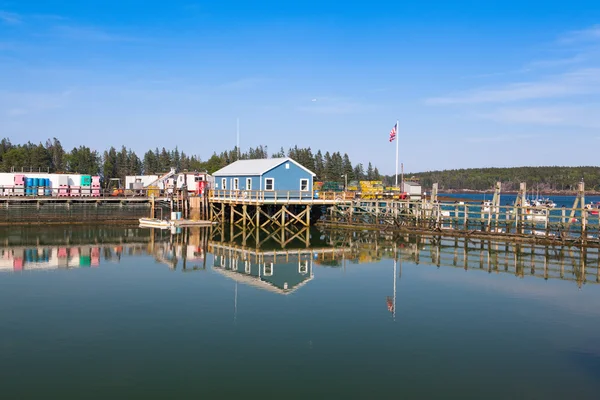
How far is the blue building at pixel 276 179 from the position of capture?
44.1 metres

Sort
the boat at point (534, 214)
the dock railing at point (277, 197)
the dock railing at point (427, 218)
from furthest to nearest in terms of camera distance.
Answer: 1. the dock railing at point (277, 197)
2. the dock railing at point (427, 218)
3. the boat at point (534, 214)

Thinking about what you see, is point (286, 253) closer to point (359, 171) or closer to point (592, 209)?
point (592, 209)

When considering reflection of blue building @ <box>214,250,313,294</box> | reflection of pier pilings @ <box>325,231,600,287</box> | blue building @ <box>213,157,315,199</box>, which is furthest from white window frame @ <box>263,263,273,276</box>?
blue building @ <box>213,157,315,199</box>

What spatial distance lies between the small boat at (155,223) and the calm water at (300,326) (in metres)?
15.2

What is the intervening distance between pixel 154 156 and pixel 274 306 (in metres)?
107

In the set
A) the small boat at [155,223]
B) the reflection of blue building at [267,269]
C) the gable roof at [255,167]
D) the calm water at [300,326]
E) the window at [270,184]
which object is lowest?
the calm water at [300,326]

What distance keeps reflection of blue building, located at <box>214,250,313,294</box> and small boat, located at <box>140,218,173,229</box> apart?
1484cm

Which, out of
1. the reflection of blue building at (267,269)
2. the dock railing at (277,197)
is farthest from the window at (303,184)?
the reflection of blue building at (267,269)

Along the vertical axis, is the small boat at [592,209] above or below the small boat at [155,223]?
above

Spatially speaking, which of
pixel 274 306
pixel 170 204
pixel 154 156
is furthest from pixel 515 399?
pixel 154 156

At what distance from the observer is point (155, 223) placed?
1784 inches

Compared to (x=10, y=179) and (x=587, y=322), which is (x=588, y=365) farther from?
(x=10, y=179)

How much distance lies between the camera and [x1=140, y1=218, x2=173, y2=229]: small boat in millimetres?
44500

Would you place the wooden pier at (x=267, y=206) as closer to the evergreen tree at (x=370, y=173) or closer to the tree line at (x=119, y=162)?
the tree line at (x=119, y=162)
